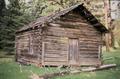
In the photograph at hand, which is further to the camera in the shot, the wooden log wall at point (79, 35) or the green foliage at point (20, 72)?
the wooden log wall at point (79, 35)

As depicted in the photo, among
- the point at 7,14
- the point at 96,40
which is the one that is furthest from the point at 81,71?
the point at 7,14

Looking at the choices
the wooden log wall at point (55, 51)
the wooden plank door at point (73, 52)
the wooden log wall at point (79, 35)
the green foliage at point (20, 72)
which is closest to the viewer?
the green foliage at point (20, 72)

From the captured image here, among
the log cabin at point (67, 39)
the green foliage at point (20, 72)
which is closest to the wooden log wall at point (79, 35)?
the log cabin at point (67, 39)

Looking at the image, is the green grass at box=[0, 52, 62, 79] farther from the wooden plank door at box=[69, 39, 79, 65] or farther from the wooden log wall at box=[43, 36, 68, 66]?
the wooden plank door at box=[69, 39, 79, 65]

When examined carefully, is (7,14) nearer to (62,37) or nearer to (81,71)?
(62,37)

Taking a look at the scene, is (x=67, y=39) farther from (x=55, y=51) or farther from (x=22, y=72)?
(x=22, y=72)

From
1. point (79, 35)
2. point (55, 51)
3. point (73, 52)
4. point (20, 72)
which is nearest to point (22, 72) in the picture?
point (20, 72)

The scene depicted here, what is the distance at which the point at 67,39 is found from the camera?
25859mm

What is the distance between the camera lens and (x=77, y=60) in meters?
26.4

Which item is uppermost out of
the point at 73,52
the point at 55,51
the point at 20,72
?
the point at 55,51

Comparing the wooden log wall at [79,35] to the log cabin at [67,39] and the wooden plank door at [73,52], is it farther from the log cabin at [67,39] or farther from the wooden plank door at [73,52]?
the wooden plank door at [73,52]

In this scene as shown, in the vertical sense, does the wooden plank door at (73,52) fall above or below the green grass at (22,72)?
above

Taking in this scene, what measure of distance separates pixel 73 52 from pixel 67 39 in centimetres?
144

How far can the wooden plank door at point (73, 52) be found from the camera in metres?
26.0
